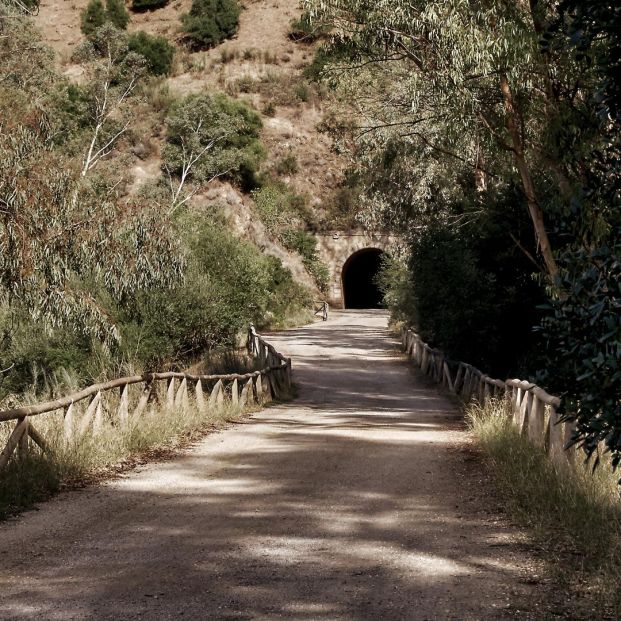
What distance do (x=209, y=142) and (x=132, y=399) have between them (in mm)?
36387

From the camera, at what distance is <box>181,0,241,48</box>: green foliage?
221 feet

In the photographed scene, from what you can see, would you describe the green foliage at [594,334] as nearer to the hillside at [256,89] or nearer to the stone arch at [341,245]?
the hillside at [256,89]

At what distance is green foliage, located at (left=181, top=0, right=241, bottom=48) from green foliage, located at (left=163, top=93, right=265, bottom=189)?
815 inches

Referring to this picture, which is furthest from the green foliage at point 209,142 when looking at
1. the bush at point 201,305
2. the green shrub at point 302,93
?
the bush at point 201,305

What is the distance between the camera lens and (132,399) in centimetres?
1258

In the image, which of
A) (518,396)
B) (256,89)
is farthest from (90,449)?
(256,89)

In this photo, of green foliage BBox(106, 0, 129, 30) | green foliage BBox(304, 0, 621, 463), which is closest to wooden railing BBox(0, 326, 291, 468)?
green foliage BBox(304, 0, 621, 463)

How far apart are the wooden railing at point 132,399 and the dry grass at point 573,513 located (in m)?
4.32

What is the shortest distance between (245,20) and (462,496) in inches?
2718

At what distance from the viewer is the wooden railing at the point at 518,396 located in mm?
8091

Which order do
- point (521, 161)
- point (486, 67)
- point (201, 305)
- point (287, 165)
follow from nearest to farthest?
point (486, 67) → point (521, 161) → point (201, 305) → point (287, 165)

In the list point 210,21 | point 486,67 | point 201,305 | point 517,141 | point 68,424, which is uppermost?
point 210,21

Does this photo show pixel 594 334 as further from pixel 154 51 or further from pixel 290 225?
pixel 154 51

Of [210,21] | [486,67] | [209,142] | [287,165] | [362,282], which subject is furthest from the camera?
[210,21]
